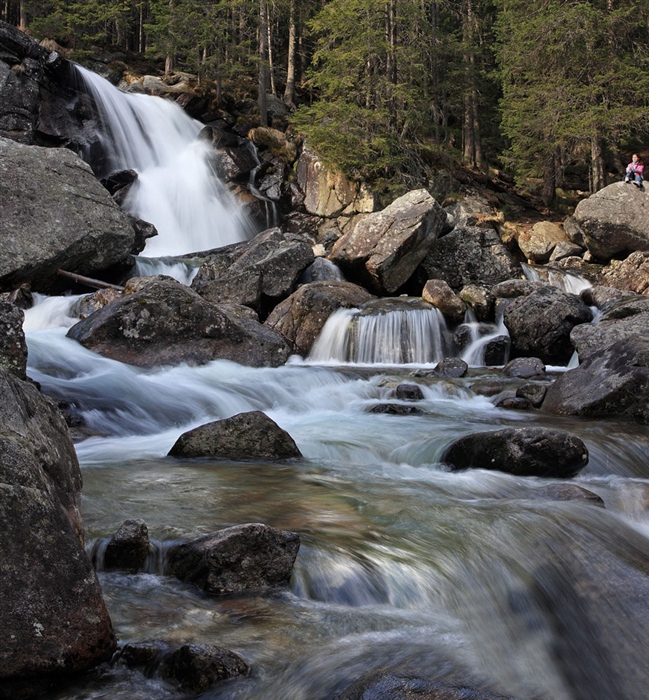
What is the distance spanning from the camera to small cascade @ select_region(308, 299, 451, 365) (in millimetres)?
14516

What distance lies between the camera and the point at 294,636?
10.7 feet

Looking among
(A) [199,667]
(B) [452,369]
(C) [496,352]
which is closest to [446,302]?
(C) [496,352]

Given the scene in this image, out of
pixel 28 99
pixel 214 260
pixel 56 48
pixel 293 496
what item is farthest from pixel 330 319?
pixel 56 48

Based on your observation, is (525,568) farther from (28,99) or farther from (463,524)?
(28,99)

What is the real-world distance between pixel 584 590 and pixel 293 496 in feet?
7.94

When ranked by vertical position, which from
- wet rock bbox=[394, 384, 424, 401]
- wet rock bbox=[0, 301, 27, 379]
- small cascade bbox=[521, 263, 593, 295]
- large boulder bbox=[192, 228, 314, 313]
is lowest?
wet rock bbox=[394, 384, 424, 401]

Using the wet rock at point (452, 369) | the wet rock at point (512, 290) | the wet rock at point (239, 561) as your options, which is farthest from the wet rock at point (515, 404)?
the wet rock at point (239, 561)

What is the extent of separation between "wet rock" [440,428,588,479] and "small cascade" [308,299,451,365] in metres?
7.77

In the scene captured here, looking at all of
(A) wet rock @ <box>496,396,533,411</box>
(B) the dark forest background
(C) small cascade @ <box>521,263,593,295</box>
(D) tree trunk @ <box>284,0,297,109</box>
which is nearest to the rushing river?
(A) wet rock @ <box>496,396,533,411</box>

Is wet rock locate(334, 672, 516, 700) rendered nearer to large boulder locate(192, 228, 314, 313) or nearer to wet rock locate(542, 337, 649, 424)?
wet rock locate(542, 337, 649, 424)

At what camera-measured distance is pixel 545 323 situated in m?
13.9

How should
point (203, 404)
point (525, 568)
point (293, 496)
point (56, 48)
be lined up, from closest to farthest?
point (525, 568), point (293, 496), point (203, 404), point (56, 48)

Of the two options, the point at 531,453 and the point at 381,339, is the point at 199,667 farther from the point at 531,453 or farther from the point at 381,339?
the point at 381,339

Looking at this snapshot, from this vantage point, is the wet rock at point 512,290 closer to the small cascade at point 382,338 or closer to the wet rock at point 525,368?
the small cascade at point 382,338
